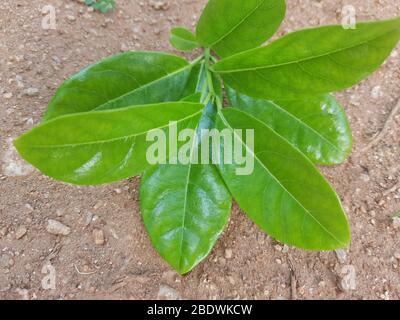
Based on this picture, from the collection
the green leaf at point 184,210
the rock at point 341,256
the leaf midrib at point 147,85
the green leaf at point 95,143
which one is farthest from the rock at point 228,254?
the leaf midrib at point 147,85

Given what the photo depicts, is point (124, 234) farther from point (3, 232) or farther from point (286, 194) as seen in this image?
point (286, 194)

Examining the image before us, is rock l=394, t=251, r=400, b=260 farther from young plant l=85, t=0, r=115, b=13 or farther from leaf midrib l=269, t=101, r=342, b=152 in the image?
young plant l=85, t=0, r=115, b=13

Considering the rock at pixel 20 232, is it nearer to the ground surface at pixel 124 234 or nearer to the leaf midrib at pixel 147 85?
the ground surface at pixel 124 234

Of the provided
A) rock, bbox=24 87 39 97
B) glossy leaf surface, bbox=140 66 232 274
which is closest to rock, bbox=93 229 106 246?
glossy leaf surface, bbox=140 66 232 274

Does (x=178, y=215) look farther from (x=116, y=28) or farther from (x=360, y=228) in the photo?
(x=116, y=28)

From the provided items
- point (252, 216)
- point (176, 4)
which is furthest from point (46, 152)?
point (176, 4)
